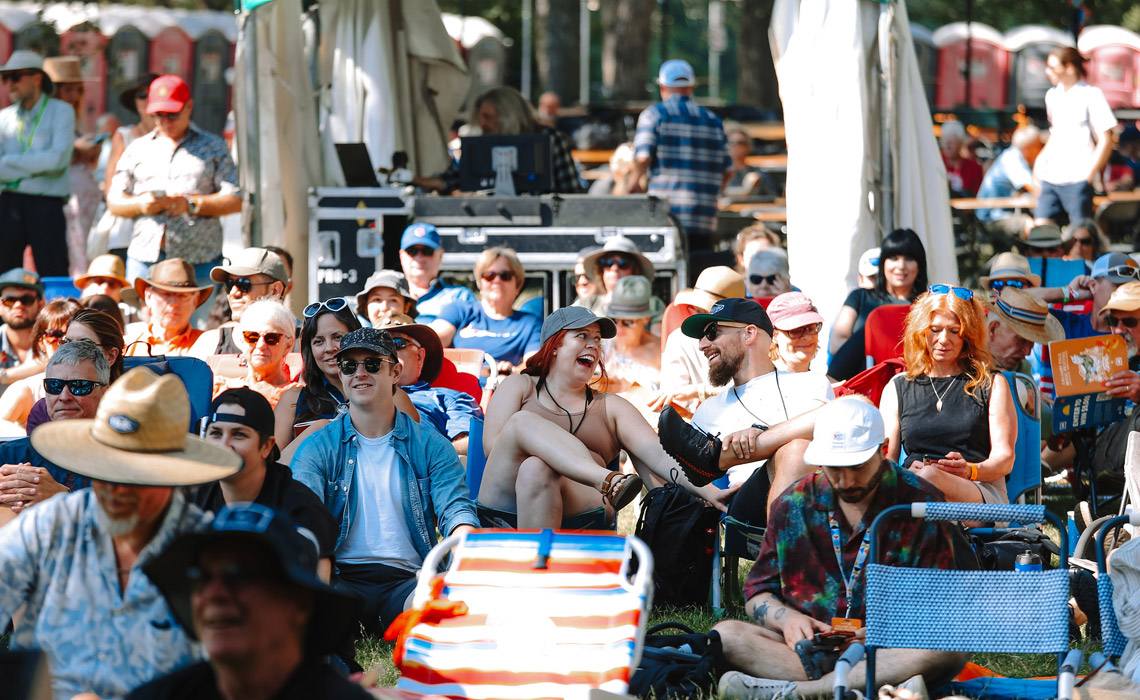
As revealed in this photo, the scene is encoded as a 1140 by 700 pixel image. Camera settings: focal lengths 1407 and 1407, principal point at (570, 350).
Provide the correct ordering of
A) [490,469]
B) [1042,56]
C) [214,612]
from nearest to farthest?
[214,612], [490,469], [1042,56]

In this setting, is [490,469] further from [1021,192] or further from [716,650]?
[1021,192]

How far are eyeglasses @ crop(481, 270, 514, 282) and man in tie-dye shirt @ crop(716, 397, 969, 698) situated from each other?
4.02m

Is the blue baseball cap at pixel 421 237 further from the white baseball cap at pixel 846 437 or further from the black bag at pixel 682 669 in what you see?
the white baseball cap at pixel 846 437

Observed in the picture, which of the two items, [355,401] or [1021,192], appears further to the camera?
[1021,192]

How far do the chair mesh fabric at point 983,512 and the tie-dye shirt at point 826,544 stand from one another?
302mm

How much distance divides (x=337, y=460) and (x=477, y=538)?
3.02 ft

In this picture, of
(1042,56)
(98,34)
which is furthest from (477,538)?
(1042,56)

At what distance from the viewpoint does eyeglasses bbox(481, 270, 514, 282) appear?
336 inches

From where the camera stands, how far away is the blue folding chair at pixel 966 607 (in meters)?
4.18

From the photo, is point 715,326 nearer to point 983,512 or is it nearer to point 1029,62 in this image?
point 983,512

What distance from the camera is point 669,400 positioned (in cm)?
718

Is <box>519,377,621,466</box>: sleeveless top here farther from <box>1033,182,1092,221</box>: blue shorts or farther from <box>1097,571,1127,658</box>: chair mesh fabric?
<box>1033,182,1092,221</box>: blue shorts

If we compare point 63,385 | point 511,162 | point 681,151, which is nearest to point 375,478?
point 63,385

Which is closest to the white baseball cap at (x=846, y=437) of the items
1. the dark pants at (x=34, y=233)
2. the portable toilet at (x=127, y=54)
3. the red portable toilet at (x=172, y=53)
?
the dark pants at (x=34, y=233)
